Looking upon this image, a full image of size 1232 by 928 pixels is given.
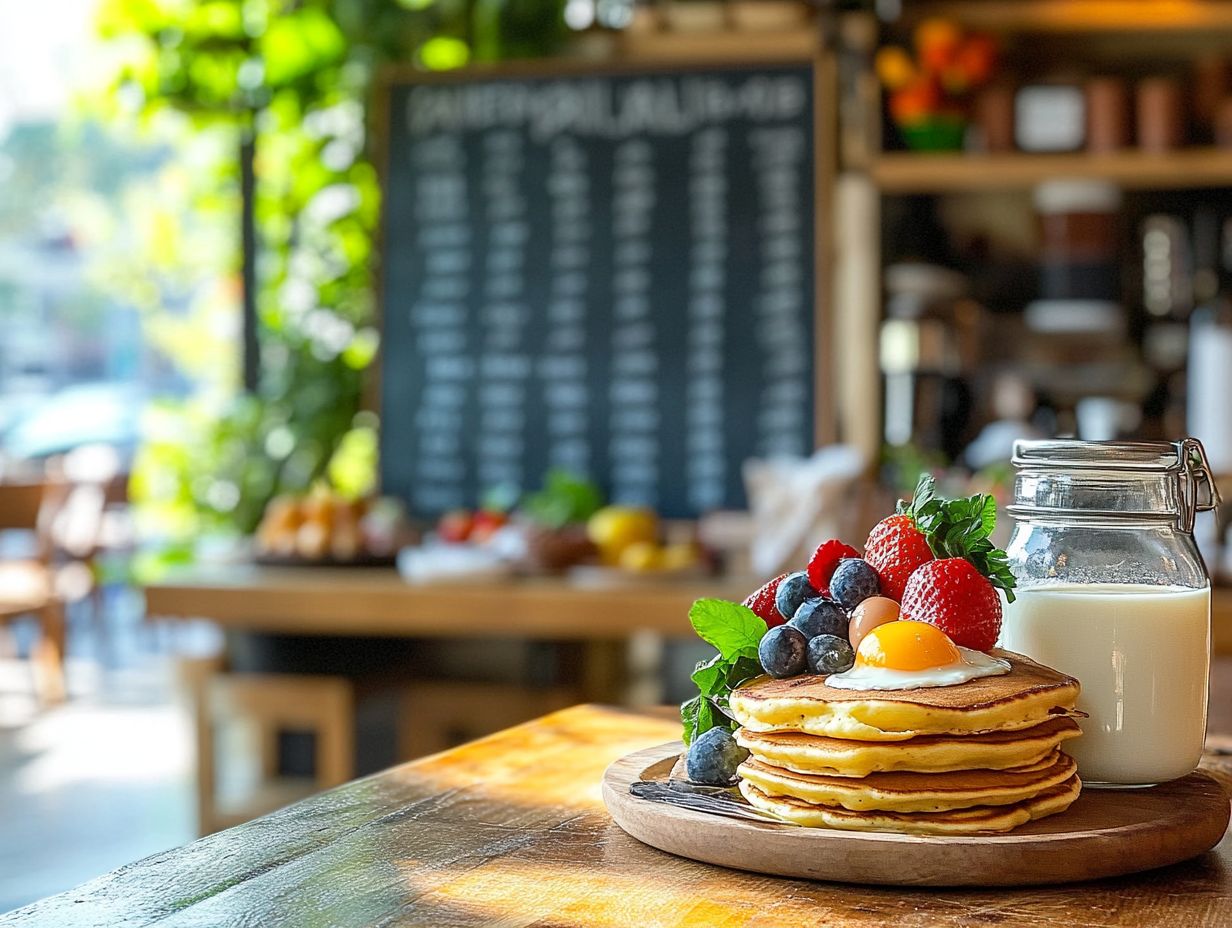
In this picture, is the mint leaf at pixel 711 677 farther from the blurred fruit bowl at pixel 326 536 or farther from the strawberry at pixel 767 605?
the blurred fruit bowl at pixel 326 536

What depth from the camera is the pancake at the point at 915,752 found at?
91cm

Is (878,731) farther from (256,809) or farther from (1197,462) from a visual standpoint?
(256,809)

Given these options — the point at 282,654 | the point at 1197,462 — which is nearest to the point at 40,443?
the point at 282,654

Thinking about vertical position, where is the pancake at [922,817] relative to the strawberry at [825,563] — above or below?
below

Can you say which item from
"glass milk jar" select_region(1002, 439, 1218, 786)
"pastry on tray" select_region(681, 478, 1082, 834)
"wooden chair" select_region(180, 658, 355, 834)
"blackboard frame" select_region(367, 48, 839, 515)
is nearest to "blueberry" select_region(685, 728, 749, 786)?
"pastry on tray" select_region(681, 478, 1082, 834)

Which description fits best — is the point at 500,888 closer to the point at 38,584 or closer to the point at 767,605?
the point at 767,605

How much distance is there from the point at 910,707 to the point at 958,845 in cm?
8

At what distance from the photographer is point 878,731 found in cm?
90

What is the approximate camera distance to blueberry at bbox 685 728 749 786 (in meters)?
1.05

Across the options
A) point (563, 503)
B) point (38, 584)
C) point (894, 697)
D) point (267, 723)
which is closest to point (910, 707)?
point (894, 697)

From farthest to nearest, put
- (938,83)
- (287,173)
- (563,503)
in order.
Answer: (287,173)
(938,83)
(563,503)

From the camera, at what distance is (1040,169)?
3650 millimetres

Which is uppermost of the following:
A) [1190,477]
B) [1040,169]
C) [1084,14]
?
[1084,14]

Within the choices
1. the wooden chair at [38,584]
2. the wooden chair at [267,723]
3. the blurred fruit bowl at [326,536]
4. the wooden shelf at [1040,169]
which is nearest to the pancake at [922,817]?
the wooden chair at [267,723]
